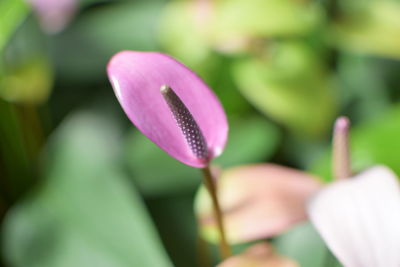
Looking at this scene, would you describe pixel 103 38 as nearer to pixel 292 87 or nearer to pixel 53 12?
pixel 53 12

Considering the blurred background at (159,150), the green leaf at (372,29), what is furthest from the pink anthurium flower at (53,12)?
the green leaf at (372,29)

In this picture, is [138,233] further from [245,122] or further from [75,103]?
[75,103]

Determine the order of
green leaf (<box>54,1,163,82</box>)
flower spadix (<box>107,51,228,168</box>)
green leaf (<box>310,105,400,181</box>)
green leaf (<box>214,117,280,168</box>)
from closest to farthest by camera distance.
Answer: flower spadix (<box>107,51,228,168</box>) < green leaf (<box>310,105,400,181</box>) < green leaf (<box>214,117,280,168</box>) < green leaf (<box>54,1,163,82</box>)

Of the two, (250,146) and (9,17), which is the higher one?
(9,17)

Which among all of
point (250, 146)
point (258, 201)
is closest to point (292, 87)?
point (250, 146)

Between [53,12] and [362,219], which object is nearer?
[362,219]

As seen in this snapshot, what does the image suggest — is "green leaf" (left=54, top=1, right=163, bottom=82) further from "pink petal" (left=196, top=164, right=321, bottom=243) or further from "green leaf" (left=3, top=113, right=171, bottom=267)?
"pink petal" (left=196, top=164, right=321, bottom=243)

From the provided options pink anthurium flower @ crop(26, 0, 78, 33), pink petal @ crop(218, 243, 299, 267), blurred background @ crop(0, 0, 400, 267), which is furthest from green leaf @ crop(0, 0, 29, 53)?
pink petal @ crop(218, 243, 299, 267)
